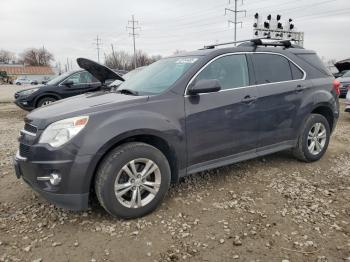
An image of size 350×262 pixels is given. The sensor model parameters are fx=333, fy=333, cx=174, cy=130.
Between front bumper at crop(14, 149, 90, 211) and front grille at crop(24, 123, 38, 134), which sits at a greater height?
front grille at crop(24, 123, 38, 134)

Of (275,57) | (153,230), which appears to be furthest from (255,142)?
(153,230)

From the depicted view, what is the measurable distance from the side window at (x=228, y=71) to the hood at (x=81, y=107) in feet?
3.02

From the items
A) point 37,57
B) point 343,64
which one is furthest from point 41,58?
point 343,64

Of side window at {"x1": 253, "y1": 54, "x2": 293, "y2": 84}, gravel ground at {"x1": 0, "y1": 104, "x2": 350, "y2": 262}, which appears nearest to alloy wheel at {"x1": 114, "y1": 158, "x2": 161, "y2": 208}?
gravel ground at {"x1": 0, "y1": 104, "x2": 350, "y2": 262}

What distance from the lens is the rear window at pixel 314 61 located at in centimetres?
502

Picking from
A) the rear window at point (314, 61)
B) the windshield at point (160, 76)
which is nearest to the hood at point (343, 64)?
the rear window at point (314, 61)

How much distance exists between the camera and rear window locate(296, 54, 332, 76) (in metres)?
5.02

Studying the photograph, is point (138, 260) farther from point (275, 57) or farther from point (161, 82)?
point (275, 57)

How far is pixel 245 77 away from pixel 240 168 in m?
1.38

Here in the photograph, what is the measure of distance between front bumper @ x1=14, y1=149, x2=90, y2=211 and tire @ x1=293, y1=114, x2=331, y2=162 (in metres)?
3.26

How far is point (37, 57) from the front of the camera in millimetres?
107562

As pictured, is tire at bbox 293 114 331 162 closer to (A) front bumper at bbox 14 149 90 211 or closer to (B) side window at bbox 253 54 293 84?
(B) side window at bbox 253 54 293 84

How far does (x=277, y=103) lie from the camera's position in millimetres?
4496

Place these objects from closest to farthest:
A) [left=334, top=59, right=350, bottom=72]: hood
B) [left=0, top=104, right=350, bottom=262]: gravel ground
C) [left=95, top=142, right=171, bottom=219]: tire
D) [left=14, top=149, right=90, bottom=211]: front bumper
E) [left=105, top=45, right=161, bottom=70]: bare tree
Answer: [left=0, top=104, right=350, bottom=262]: gravel ground → [left=14, top=149, right=90, bottom=211]: front bumper → [left=95, top=142, right=171, bottom=219]: tire → [left=334, top=59, right=350, bottom=72]: hood → [left=105, top=45, right=161, bottom=70]: bare tree
